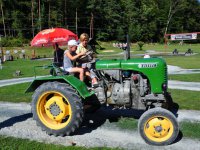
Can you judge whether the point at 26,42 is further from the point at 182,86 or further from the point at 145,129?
the point at 145,129

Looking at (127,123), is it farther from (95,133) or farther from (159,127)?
(159,127)

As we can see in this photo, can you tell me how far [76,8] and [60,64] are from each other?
7752 cm

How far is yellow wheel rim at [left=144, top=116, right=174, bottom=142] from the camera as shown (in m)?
6.03

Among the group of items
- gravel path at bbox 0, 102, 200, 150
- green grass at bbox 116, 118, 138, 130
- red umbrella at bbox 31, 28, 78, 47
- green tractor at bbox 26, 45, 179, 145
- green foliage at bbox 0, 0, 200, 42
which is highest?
green foliage at bbox 0, 0, 200, 42

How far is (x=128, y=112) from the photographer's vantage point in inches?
330

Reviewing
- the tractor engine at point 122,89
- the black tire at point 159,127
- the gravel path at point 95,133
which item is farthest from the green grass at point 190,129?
the tractor engine at point 122,89

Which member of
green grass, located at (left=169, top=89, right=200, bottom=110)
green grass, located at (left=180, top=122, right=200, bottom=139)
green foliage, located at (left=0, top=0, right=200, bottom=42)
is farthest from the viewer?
green foliage, located at (left=0, top=0, right=200, bottom=42)

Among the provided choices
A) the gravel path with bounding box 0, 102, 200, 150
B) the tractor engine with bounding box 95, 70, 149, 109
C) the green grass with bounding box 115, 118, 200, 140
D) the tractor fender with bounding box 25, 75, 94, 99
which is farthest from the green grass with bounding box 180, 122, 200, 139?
the tractor fender with bounding box 25, 75, 94, 99

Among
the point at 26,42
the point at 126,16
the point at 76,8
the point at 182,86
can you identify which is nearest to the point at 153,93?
the point at 182,86

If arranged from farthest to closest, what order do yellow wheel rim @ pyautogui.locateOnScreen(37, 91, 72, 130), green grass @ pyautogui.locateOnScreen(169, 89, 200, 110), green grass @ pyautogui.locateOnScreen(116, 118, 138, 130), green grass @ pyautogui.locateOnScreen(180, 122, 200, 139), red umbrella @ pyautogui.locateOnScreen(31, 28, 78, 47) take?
red umbrella @ pyautogui.locateOnScreen(31, 28, 78, 47), green grass @ pyautogui.locateOnScreen(169, 89, 200, 110), green grass @ pyautogui.locateOnScreen(116, 118, 138, 130), yellow wheel rim @ pyautogui.locateOnScreen(37, 91, 72, 130), green grass @ pyautogui.locateOnScreen(180, 122, 200, 139)

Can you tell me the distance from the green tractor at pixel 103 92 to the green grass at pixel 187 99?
2.63 metres

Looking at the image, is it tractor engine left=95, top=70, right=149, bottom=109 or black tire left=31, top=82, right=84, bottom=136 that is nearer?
black tire left=31, top=82, right=84, bottom=136

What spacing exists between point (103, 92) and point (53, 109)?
1180 mm

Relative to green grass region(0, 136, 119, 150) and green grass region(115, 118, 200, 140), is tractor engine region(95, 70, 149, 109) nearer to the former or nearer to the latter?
green grass region(115, 118, 200, 140)
